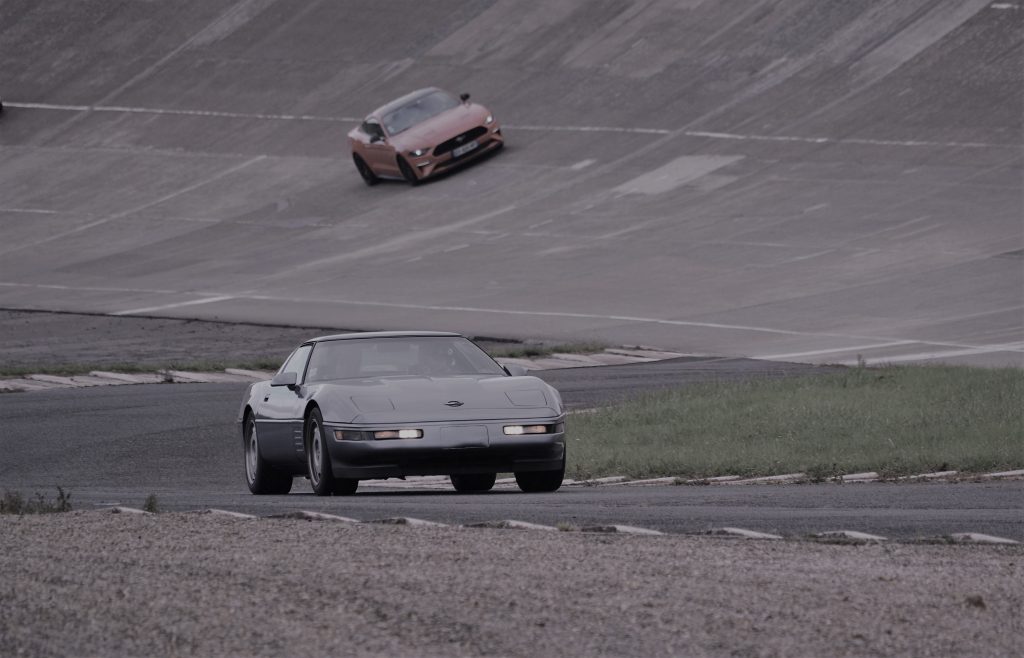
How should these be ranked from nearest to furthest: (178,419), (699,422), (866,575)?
(866,575)
(699,422)
(178,419)

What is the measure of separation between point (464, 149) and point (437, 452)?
100ft

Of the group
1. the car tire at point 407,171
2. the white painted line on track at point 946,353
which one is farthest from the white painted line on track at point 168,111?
the white painted line on track at point 946,353

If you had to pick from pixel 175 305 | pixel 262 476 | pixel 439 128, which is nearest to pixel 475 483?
pixel 262 476

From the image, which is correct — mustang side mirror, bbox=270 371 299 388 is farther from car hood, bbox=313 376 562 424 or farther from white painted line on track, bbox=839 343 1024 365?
white painted line on track, bbox=839 343 1024 365

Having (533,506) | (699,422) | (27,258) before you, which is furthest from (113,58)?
(533,506)

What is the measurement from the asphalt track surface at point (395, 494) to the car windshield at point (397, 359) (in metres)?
0.95

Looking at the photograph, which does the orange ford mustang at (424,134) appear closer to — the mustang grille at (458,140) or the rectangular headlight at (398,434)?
the mustang grille at (458,140)

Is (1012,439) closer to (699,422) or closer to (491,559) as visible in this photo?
(699,422)

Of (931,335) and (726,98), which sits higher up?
(726,98)

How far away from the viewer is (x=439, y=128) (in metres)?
43.0

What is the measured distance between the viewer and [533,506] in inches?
495

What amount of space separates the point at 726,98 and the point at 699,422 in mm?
26063

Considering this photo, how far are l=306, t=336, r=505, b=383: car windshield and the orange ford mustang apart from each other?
2801cm

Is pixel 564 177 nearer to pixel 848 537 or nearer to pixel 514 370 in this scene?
pixel 514 370
